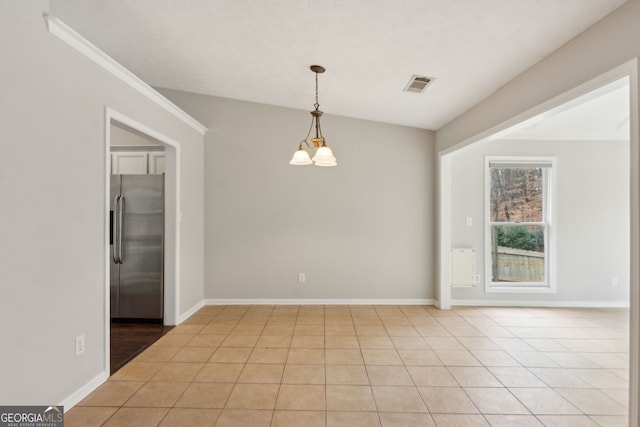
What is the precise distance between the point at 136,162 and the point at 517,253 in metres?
5.60

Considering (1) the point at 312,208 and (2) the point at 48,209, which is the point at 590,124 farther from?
(2) the point at 48,209

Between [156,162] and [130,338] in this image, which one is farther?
[156,162]

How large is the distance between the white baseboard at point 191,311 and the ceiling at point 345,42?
9.78 feet

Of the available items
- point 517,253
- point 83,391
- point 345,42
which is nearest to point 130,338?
point 83,391

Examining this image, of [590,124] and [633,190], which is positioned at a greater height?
[590,124]

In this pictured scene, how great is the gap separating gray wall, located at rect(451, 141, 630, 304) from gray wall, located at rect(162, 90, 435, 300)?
0.51m

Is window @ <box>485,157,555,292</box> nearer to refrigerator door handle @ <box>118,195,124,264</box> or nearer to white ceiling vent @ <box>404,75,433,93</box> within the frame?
white ceiling vent @ <box>404,75,433,93</box>

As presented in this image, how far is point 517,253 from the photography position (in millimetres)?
4848

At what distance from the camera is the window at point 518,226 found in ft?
15.7

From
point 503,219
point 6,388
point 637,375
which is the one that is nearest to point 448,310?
point 503,219

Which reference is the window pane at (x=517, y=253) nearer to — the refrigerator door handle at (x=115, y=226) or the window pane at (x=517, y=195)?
the window pane at (x=517, y=195)

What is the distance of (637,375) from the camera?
69.7 inches

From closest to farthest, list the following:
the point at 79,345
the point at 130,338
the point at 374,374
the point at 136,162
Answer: the point at 79,345 < the point at 374,374 < the point at 130,338 < the point at 136,162

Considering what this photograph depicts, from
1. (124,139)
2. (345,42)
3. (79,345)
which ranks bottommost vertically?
(79,345)
